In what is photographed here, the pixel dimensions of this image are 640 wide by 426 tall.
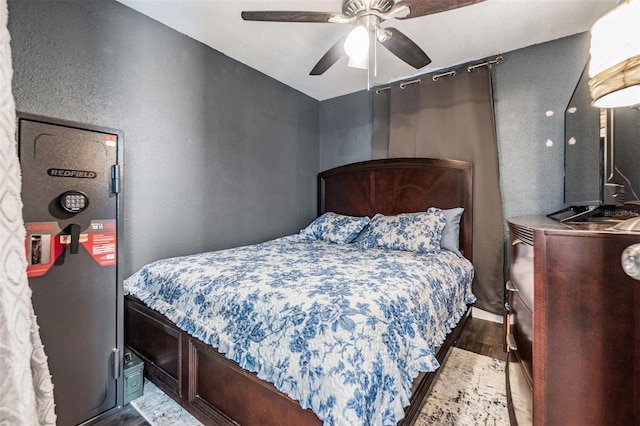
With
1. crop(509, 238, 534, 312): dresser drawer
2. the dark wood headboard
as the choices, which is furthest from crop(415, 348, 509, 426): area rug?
the dark wood headboard

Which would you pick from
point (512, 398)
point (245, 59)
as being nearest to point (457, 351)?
point (512, 398)

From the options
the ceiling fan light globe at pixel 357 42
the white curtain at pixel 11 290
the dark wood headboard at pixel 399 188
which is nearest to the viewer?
the white curtain at pixel 11 290

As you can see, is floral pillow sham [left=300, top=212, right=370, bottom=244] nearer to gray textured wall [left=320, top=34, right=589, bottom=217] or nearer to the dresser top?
gray textured wall [left=320, top=34, right=589, bottom=217]

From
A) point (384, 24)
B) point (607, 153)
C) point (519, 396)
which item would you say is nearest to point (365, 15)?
point (384, 24)

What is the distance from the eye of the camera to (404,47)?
1.93 m

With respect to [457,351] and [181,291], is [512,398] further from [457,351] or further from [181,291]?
[181,291]

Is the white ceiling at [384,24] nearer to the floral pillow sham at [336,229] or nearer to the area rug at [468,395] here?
the floral pillow sham at [336,229]

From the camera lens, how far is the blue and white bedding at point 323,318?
37.4 inches

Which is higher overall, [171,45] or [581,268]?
[171,45]

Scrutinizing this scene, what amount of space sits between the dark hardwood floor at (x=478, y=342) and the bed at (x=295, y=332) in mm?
189

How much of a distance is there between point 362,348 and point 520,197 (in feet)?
7.68

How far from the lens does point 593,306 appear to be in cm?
77

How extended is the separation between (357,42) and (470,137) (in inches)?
63.2

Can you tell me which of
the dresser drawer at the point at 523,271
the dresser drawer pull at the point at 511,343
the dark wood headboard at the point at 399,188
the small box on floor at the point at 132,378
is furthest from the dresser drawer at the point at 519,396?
the small box on floor at the point at 132,378
